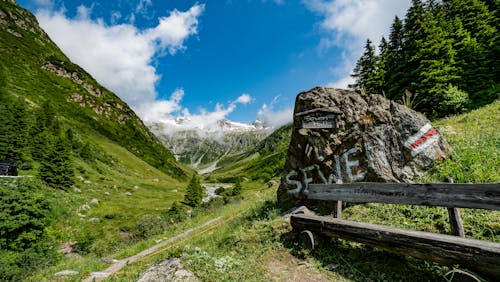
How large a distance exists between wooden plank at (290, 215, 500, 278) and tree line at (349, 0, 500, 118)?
27982 millimetres

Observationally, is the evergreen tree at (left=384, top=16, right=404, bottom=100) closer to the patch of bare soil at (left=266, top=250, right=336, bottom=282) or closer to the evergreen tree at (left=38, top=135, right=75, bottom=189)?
the patch of bare soil at (left=266, top=250, right=336, bottom=282)

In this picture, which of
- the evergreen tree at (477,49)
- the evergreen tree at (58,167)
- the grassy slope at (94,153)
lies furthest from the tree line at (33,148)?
the evergreen tree at (477,49)

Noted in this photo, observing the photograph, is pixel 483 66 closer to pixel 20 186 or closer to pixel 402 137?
pixel 402 137

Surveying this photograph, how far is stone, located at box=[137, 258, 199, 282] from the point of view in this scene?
240 inches

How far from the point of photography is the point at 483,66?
32.3m

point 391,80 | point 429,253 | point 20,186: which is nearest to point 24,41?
point 20,186

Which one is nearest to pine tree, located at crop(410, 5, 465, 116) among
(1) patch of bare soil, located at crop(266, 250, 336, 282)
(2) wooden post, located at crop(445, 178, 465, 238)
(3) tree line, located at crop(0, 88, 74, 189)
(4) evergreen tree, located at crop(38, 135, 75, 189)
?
(2) wooden post, located at crop(445, 178, 465, 238)

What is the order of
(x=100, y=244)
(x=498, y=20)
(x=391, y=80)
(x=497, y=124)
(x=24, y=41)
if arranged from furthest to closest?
(x=24, y=41)
(x=391, y=80)
(x=498, y=20)
(x=100, y=244)
(x=497, y=124)

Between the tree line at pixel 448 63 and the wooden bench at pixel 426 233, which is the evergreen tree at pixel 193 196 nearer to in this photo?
the tree line at pixel 448 63

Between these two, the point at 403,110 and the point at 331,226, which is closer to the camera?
the point at 331,226

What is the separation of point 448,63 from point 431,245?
128ft

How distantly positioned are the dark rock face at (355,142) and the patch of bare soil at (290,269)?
166 inches

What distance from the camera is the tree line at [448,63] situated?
3111 centimetres

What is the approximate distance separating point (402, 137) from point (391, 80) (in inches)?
1349
